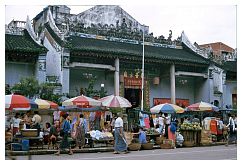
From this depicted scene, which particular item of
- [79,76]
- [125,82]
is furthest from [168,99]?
[79,76]

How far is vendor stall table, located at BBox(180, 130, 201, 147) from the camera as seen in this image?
17.1m

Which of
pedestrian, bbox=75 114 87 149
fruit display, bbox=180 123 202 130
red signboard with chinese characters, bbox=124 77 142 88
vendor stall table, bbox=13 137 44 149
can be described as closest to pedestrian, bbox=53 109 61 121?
vendor stall table, bbox=13 137 44 149

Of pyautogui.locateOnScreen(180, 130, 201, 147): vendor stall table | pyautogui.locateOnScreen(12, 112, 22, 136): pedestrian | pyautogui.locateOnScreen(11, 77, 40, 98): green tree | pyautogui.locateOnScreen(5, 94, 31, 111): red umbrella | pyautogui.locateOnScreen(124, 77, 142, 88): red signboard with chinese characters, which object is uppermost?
pyautogui.locateOnScreen(124, 77, 142, 88): red signboard with chinese characters

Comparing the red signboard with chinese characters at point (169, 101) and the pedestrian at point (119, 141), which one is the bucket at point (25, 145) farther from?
the red signboard with chinese characters at point (169, 101)

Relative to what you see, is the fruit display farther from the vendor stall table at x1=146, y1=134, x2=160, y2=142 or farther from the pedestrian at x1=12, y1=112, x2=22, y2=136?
the pedestrian at x1=12, y1=112, x2=22, y2=136

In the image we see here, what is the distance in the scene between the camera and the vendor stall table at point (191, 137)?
17078 millimetres

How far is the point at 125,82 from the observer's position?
2617 cm

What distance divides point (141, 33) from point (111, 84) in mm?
4835

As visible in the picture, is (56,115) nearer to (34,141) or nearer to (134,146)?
(34,141)

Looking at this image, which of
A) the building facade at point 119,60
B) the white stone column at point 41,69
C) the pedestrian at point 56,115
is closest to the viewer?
Result: the pedestrian at point 56,115

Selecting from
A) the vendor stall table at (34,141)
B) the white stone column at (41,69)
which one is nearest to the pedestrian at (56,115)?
the white stone column at (41,69)

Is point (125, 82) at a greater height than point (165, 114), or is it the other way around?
point (125, 82)
